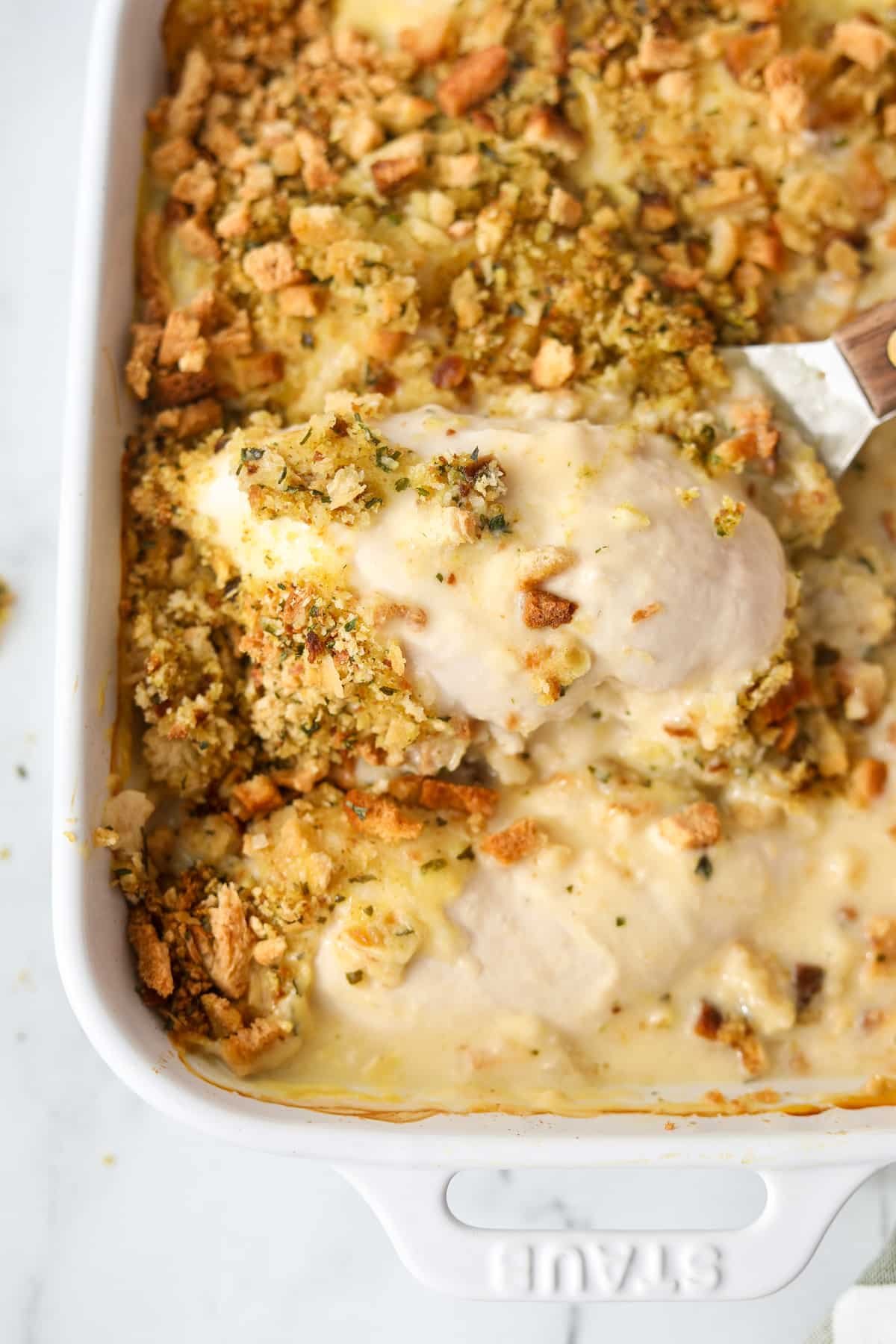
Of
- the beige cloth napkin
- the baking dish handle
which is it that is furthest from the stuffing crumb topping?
the beige cloth napkin

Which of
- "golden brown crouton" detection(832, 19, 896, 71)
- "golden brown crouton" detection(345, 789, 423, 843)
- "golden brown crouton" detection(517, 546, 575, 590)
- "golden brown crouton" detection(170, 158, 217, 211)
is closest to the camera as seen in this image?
"golden brown crouton" detection(517, 546, 575, 590)

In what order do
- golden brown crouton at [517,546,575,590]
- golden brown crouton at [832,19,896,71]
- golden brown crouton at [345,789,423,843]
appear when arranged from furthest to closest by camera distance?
1. golden brown crouton at [832,19,896,71]
2. golden brown crouton at [345,789,423,843]
3. golden brown crouton at [517,546,575,590]

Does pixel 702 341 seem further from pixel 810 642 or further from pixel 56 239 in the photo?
pixel 56 239

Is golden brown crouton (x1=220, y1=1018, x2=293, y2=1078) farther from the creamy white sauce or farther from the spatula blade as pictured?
the spatula blade

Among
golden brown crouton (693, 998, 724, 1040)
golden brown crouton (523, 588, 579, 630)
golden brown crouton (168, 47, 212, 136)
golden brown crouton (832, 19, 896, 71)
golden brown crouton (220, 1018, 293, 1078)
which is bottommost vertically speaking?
golden brown crouton (693, 998, 724, 1040)

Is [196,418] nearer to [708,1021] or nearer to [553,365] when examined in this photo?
[553,365]

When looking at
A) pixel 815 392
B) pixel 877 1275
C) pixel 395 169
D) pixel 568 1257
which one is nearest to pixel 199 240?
pixel 395 169

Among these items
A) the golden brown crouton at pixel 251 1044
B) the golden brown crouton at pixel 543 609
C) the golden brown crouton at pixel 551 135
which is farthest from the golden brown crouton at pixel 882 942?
the golden brown crouton at pixel 551 135

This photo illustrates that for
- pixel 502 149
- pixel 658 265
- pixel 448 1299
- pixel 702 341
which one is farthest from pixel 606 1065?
pixel 502 149
